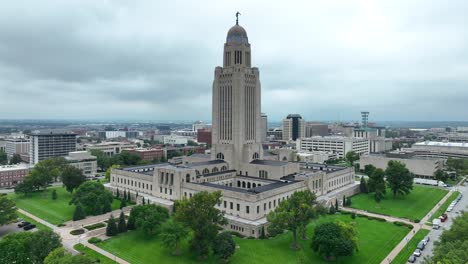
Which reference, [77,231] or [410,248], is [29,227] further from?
[410,248]

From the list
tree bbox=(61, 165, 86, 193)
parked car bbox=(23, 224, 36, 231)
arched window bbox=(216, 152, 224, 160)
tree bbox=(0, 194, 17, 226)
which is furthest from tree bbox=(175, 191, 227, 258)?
tree bbox=(61, 165, 86, 193)

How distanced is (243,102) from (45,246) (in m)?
61.3

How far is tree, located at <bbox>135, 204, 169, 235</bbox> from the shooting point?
57.9 metres

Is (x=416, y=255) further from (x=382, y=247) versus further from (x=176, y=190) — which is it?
(x=176, y=190)

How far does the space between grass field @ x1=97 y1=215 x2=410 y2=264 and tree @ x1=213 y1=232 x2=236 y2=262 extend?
2106 mm

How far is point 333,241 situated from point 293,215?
24.3 feet

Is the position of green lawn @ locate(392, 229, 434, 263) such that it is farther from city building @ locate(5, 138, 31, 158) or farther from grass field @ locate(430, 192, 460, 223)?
city building @ locate(5, 138, 31, 158)

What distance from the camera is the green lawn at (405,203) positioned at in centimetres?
7794

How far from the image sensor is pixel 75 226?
65500 millimetres

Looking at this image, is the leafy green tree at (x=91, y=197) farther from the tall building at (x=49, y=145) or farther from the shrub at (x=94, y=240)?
the tall building at (x=49, y=145)

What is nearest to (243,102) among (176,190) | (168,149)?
(176,190)

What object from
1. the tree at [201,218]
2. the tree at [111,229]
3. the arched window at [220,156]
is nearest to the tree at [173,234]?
the tree at [201,218]

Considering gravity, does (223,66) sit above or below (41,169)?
above

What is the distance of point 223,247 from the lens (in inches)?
1898
